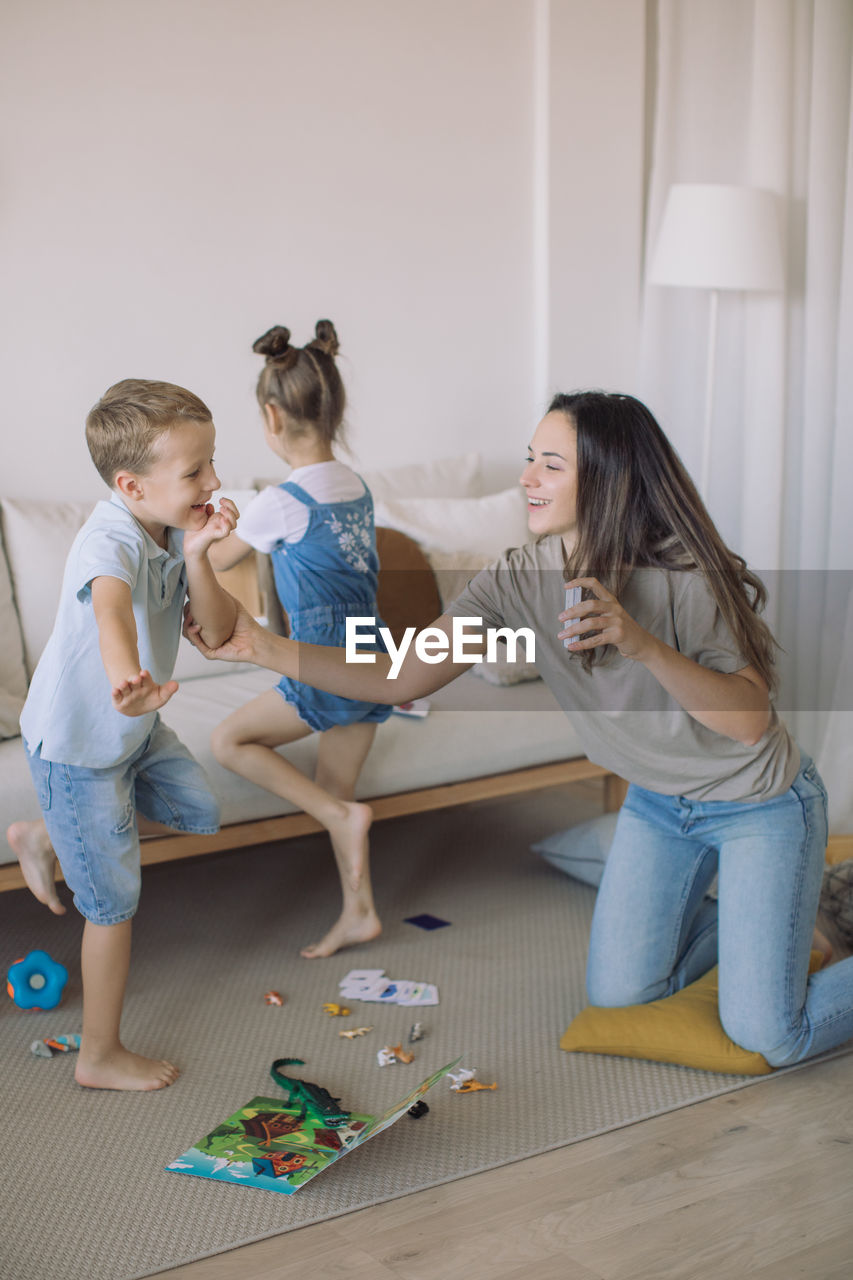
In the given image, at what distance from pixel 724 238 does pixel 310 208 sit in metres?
1.07

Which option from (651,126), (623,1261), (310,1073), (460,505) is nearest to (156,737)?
(310,1073)

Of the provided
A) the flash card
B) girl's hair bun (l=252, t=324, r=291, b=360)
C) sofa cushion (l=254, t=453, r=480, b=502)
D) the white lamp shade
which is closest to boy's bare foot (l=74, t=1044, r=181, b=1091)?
the flash card

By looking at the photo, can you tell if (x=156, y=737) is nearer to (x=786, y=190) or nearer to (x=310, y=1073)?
(x=310, y=1073)

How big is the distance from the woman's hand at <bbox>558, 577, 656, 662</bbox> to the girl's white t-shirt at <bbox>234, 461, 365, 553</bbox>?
0.78m

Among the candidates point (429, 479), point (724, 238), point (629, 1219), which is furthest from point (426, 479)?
point (629, 1219)

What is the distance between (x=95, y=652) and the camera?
5.29ft

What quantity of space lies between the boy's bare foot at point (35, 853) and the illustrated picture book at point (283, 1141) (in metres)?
0.48

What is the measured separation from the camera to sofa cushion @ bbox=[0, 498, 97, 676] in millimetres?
2447

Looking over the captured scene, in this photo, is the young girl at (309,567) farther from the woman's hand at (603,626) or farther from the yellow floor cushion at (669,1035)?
the woman's hand at (603,626)

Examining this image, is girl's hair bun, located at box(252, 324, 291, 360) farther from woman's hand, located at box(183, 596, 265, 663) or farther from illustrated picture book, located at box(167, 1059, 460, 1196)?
illustrated picture book, located at box(167, 1059, 460, 1196)

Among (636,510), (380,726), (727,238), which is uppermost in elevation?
(727,238)

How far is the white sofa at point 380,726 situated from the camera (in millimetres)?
2189
